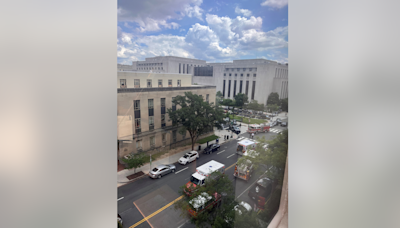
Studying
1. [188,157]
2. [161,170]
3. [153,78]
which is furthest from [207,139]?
[153,78]

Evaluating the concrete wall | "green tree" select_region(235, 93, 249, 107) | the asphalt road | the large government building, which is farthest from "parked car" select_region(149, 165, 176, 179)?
"green tree" select_region(235, 93, 249, 107)

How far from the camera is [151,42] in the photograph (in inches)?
57.2

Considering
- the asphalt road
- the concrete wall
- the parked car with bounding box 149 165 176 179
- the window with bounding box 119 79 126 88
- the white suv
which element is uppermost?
the concrete wall

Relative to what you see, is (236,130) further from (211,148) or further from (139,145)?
(139,145)

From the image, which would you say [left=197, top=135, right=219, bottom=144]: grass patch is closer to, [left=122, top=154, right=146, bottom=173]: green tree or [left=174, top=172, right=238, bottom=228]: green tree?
[left=174, top=172, right=238, bottom=228]: green tree

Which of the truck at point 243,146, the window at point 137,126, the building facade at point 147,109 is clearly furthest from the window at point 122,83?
the truck at point 243,146

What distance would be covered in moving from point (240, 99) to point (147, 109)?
92 cm

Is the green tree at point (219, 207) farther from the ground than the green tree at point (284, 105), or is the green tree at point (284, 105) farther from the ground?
the green tree at point (284, 105)

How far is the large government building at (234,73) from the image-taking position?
5.02 ft

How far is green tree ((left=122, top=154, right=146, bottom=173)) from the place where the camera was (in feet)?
4.66

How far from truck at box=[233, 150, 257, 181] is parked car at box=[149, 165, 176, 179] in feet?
2.23

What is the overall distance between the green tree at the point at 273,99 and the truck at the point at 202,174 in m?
0.85

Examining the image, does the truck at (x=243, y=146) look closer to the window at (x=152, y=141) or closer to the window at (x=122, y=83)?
the window at (x=152, y=141)

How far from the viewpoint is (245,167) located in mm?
1970
